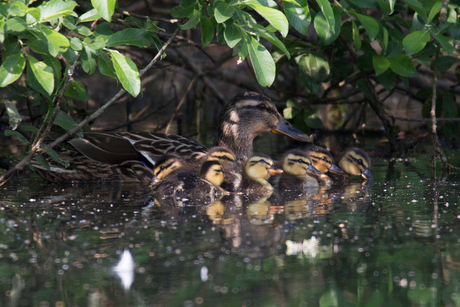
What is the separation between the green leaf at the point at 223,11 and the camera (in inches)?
115

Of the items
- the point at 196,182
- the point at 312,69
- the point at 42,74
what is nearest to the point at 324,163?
the point at 312,69

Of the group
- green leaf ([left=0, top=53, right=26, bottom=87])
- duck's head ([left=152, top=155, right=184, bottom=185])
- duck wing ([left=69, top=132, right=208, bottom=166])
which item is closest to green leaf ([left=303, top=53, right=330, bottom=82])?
duck wing ([left=69, top=132, right=208, bottom=166])

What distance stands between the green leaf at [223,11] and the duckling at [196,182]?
5.03 feet

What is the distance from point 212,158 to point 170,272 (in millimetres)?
2232

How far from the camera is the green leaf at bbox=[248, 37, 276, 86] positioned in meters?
3.03

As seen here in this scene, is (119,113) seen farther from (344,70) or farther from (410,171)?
(410,171)

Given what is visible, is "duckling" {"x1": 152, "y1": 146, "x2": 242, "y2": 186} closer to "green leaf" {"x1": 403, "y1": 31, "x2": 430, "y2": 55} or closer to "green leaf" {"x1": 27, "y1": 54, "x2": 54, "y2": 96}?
"green leaf" {"x1": 403, "y1": 31, "x2": 430, "y2": 55}

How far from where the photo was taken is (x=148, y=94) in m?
10.3

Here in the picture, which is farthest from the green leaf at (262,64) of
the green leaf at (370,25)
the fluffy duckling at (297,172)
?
the fluffy duckling at (297,172)

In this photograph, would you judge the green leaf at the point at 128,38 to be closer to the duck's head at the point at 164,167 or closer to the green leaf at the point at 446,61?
the duck's head at the point at 164,167

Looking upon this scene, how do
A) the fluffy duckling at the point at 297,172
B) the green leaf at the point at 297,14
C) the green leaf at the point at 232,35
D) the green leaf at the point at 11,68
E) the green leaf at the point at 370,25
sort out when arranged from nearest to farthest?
A: the green leaf at the point at 11,68
the green leaf at the point at 232,35
the green leaf at the point at 297,14
the green leaf at the point at 370,25
the fluffy duckling at the point at 297,172

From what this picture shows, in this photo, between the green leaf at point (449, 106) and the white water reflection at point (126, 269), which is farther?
the green leaf at point (449, 106)

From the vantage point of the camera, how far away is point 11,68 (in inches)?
109

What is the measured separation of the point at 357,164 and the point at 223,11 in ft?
7.93
